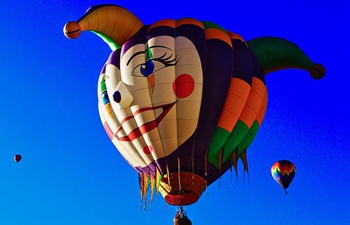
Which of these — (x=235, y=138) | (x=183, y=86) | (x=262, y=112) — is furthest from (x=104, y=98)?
(x=262, y=112)

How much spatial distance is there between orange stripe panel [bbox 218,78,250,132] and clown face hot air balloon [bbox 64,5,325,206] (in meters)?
0.02

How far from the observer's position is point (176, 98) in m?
15.4

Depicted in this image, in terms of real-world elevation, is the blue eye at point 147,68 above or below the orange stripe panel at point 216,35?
below

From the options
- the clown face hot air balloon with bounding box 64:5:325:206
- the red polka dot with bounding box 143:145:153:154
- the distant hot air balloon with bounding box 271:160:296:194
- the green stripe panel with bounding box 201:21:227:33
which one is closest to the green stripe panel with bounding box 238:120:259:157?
the clown face hot air balloon with bounding box 64:5:325:206

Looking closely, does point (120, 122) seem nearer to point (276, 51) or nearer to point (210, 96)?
point (210, 96)

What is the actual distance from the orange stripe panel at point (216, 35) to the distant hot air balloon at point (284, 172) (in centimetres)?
449

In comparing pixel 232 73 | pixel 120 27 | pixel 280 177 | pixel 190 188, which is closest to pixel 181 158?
pixel 190 188

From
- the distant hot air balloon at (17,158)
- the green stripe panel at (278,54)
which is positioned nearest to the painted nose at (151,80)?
the green stripe panel at (278,54)

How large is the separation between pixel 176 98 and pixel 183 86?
272 mm

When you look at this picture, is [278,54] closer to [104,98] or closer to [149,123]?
[149,123]

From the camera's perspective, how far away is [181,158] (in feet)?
A: 50.0

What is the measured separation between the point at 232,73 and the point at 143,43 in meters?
1.89

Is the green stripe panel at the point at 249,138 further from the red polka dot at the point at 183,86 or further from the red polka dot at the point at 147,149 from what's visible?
the red polka dot at the point at 147,149

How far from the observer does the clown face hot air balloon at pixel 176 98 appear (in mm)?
15305
